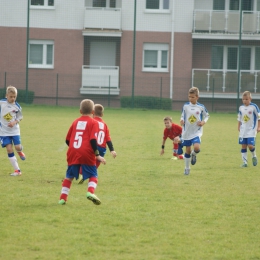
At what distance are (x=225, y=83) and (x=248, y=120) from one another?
21614 millimetres

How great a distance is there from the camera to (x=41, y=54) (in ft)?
121

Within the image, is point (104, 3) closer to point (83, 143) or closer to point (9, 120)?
point (9, 120)

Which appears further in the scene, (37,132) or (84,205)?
(37,132)

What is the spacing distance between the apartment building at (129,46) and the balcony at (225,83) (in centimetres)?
6

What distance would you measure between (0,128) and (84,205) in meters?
3.65

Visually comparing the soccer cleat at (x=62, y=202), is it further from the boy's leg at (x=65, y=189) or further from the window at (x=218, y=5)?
the window at (x=218, y=5)

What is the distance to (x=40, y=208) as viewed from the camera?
8180 mm

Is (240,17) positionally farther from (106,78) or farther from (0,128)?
(0,128)

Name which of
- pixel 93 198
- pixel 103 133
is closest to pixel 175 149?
pixel 103 133

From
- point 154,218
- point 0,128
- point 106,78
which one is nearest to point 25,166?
point 0,128

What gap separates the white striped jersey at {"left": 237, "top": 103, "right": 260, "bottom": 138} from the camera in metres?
13.7

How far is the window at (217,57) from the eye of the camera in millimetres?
37406

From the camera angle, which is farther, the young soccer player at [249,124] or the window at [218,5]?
the window at [218,5]

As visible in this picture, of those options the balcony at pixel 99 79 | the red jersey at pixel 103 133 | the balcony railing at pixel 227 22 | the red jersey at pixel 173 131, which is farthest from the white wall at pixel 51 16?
the red jersey at pixel 103 133
